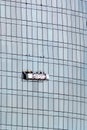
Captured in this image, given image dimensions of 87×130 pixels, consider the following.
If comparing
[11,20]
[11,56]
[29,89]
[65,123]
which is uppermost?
[11,20]

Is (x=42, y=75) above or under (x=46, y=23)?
under

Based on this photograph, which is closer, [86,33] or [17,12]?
[17,12]

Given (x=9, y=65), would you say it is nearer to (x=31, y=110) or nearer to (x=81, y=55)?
(x=31, y=110)

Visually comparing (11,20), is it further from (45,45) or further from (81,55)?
(81,55)

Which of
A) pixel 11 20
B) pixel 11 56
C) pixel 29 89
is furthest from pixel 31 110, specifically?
pixel 11 20

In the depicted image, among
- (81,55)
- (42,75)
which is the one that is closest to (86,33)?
(81,55)

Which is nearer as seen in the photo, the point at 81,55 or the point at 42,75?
the point at 42,75
